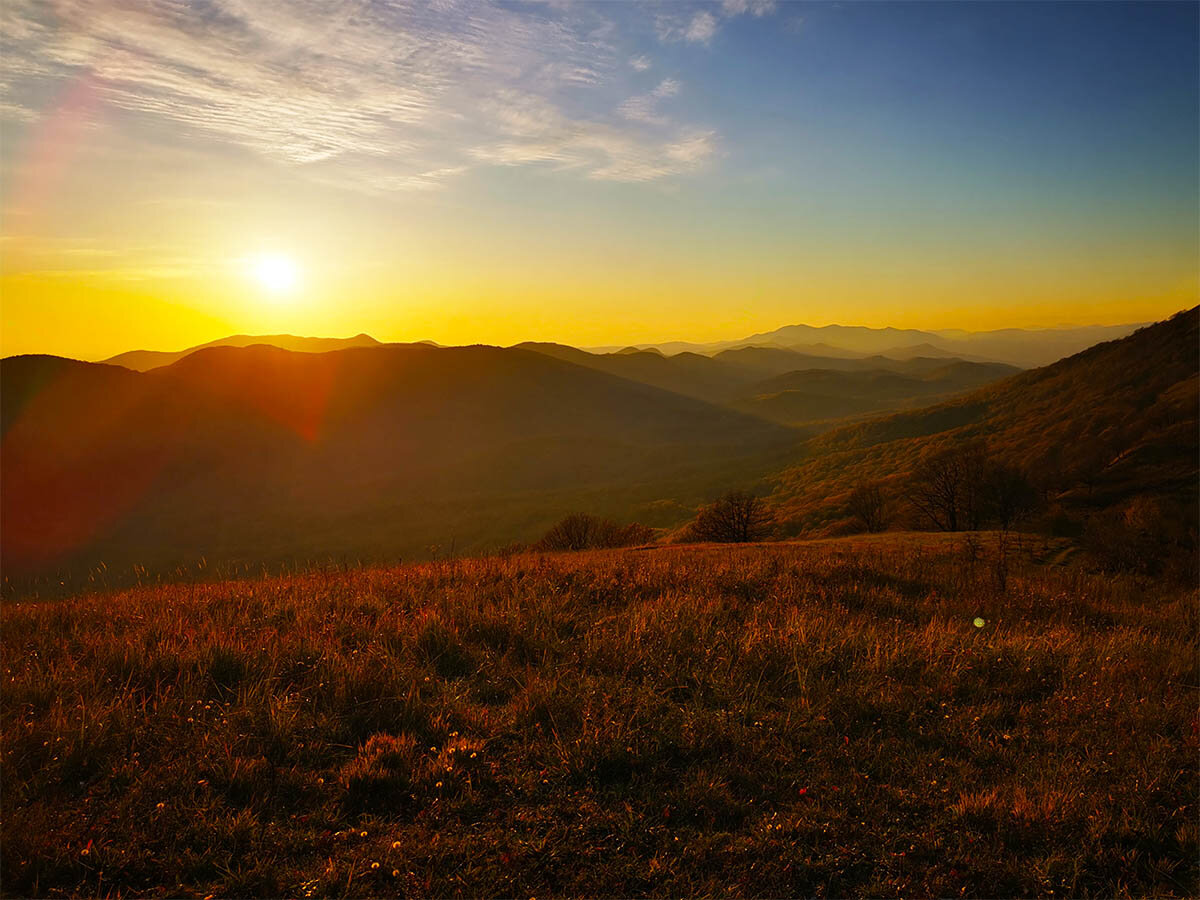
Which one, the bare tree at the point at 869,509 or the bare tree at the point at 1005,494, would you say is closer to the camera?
the bare tree at the point at 1005,494

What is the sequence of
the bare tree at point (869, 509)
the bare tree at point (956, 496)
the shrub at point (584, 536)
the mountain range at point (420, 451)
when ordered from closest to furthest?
the bare tree at point (956, 496), the shrub at point (584, 536), the bare tree at point (869, 509), the mountain range at point (420, 451)

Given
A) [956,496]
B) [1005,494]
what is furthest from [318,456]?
[1005,494]

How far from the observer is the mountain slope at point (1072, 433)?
113 ft

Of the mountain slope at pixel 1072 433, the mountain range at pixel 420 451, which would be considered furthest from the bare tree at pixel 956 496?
the mountain slope at pixel 1072 433

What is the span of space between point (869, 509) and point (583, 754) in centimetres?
4715

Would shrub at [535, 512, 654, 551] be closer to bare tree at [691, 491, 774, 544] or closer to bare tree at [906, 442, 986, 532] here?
bare tree at [691, 491, 774, 544]

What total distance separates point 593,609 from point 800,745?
323 centimetres

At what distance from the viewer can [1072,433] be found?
60.0 metres

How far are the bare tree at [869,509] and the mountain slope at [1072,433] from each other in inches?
116

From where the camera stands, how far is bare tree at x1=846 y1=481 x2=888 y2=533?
4397 cm

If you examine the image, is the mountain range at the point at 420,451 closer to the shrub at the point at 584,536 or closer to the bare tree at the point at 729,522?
the bare tree at the point at 729,522

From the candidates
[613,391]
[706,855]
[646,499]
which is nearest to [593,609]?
[706,855]

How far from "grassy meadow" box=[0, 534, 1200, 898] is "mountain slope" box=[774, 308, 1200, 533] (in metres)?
30.8

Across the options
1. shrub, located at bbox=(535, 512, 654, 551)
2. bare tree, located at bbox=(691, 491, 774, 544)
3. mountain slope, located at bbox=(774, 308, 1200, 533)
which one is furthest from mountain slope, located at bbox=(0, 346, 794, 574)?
bare tree, located at bbox=(691, 491, 774, 544)
